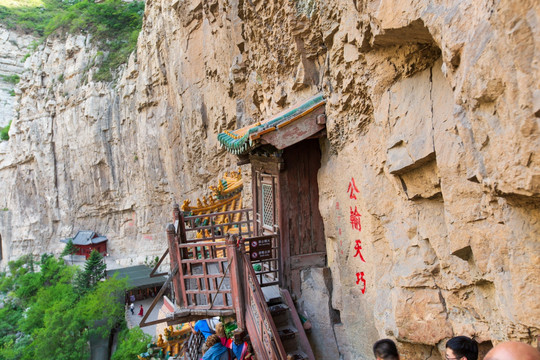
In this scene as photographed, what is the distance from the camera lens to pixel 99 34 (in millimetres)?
29609

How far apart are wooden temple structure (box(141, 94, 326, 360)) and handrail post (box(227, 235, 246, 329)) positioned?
0.01m

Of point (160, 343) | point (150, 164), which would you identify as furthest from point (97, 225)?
point (160, 343)

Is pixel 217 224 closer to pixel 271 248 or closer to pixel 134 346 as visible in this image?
pixel 271 248

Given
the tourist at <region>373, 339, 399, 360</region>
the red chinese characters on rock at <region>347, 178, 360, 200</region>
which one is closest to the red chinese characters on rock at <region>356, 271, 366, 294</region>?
the red chinese characters on rock at <region>347, 178, 360, 200</region>

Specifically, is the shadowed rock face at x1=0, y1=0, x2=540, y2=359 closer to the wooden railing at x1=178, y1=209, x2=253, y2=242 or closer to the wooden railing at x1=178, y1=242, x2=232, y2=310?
the wooden railing at x1=178, y1=242, x2=232, y2=310

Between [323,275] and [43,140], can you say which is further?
[43,140]

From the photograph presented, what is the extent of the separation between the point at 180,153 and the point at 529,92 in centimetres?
2106

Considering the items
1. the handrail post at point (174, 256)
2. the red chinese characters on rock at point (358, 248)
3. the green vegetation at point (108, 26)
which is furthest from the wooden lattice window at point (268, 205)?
the green vegetation at point (108, 26)

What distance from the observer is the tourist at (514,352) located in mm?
1615

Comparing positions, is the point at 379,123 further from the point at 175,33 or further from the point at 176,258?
the point at 175,33

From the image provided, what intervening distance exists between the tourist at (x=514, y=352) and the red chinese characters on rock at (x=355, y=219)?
10.2ft

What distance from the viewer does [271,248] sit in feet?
19.4

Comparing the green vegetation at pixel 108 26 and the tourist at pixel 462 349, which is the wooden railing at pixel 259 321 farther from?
the green vegetation at pixel 108 26

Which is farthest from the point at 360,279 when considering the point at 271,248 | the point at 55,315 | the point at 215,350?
the point at 55,315
